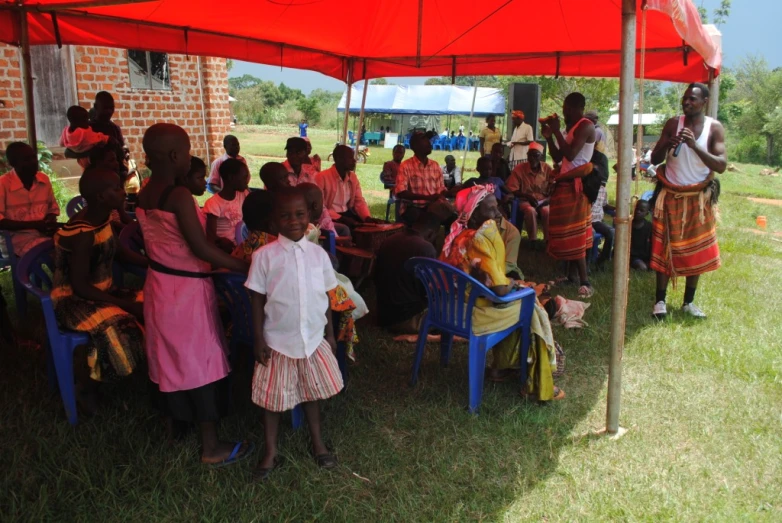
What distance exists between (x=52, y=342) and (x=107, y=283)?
41 centimetres

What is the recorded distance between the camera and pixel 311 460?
305 centimetres

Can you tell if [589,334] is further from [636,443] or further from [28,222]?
[28,222]

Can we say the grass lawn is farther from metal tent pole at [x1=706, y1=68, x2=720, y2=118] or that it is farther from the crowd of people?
metal tent pole at [x1=706, y1=68, x2=720, y2=118]

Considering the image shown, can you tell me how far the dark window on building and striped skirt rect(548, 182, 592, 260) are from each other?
9.40 m

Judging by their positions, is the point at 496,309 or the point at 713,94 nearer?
the point at 496,309

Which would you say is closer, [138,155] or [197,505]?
[197,505]

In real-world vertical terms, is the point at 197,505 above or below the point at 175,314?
below

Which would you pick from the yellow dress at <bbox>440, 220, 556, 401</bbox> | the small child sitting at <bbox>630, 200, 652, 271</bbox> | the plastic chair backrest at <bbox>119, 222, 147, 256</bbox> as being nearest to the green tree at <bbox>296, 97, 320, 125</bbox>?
the small child sitting at <bbox>630, 200, 652, 271</bbox>

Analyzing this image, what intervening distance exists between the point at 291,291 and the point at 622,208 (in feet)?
5.79

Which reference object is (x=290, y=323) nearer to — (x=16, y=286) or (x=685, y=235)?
(x=16, y=286)

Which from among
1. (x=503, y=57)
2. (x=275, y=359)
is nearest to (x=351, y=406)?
(x=275, y=359)

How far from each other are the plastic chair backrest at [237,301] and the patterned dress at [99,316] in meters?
0.49

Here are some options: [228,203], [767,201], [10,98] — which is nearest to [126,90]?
[10,98]

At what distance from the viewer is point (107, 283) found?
11.0 ft
